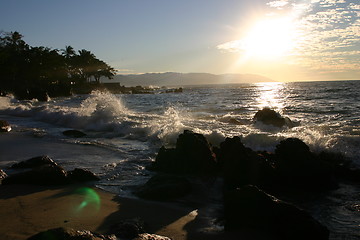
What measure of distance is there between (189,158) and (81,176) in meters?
2.55

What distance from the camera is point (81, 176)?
6293 millimetres

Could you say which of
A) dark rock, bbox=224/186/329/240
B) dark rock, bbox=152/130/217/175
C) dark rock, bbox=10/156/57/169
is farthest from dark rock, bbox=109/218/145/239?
dark rock, bbox=10/156/57/169

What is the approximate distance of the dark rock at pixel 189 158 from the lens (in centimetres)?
711

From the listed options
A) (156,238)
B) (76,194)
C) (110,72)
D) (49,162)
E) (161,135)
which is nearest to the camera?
(156,238)

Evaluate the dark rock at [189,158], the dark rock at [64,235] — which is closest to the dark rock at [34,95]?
the dark rock at [189,158]

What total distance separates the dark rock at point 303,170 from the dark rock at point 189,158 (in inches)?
63.4

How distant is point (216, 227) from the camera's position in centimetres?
427

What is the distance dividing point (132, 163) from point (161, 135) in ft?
13.6

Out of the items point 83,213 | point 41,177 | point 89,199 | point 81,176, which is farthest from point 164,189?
point 41,177

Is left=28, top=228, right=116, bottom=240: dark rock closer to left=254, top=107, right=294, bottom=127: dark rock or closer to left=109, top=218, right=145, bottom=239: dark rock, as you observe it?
left=109, top=218, right=145, bottom=239: dark rock

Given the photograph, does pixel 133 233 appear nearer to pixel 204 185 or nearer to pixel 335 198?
pixel 204 185

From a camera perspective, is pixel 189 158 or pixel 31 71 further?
pixel 31 71

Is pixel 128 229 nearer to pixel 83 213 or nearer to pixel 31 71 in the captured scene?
pixel 83 213

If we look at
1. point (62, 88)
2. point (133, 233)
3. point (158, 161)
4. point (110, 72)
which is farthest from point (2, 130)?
point (110, 72)
